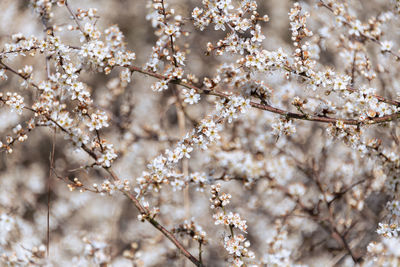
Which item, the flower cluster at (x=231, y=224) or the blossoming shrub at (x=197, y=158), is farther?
the blossoming shrub at (x=197, y=158)

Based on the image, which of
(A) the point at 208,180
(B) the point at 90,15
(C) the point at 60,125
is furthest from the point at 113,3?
(A) the point at 208,180

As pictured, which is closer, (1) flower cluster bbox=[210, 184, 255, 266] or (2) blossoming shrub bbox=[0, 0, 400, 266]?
(1) flower cluster bbox=[210, 184, 255, 266]

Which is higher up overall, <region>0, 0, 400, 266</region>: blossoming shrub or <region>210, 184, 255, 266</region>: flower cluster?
<region>0, 0, 400, 266</region>: blossoming shrub

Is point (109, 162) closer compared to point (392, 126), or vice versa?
point (109, 162)

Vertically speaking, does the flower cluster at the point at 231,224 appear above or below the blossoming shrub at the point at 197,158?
below

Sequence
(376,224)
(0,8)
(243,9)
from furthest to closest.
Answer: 1. (376,224)
2. (0,8)
3. (243,9)

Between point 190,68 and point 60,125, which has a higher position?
point 190,68

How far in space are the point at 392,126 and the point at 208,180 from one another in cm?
66

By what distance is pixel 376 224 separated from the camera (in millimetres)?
1256

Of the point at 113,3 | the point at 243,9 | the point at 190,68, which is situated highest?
the point at 113,3

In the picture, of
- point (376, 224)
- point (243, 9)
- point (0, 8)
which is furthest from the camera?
point (376, 224)

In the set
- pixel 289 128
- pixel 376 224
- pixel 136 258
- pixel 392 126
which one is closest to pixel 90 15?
pixel 289 128

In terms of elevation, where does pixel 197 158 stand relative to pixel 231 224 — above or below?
above

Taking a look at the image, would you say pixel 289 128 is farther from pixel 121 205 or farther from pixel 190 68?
pixel 121 205
